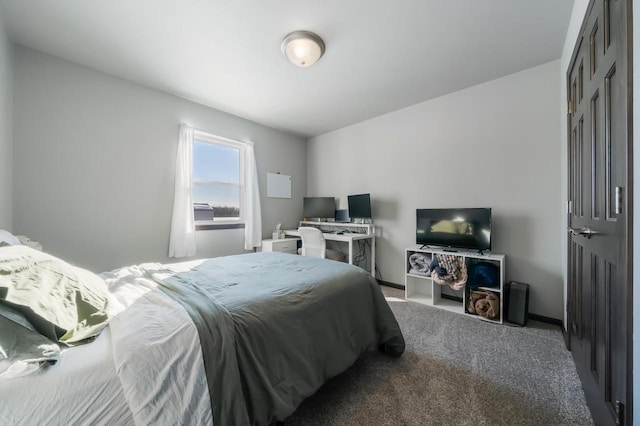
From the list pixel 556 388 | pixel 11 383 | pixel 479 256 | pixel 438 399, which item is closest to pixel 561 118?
pixel 479 256

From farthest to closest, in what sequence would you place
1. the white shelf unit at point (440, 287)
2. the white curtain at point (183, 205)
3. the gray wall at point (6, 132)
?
1. the white curtain at point (183, 205)
2. the white shelf unit at point (440, 287)
3. the gray wall at point (6, 132)

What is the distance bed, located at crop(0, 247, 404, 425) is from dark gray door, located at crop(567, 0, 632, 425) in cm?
106

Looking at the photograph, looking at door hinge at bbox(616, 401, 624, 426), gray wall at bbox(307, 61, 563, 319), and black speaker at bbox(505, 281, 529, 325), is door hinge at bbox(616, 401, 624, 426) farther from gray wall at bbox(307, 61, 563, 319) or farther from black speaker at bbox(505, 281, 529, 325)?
gray wall at bbox(307, 61, 563, 319)

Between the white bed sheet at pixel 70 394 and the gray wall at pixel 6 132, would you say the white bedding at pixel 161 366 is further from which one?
the gray wall at pixel 6 132

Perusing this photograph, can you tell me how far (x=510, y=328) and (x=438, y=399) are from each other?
145cm

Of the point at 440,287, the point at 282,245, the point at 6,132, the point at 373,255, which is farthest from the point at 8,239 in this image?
the point at 440,287

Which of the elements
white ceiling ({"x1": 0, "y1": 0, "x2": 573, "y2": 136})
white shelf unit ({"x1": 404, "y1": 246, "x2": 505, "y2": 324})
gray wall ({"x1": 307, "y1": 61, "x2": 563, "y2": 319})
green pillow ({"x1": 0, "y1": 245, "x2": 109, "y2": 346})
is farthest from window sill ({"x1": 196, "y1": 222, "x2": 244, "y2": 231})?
white shelf unit ({"x1": 404, "y1": 246, "x2": 505, "y2": 324})

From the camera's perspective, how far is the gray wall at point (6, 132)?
1.91 meters

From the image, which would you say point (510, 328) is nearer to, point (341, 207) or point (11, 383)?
point (341, 207)

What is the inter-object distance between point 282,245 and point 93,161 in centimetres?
248

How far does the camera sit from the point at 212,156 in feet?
11.9

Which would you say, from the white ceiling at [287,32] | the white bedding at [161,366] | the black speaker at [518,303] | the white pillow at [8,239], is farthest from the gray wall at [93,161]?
the black speaker at [518,303]

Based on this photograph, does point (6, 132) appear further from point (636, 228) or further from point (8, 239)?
point (636, 228)

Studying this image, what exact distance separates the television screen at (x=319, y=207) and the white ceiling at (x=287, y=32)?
1759 mm
